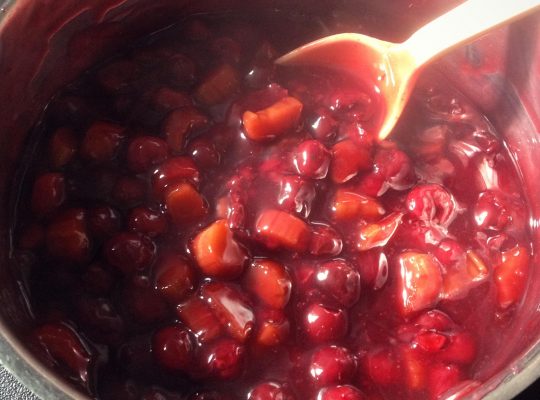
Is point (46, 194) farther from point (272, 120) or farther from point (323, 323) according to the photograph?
point (323, 323)

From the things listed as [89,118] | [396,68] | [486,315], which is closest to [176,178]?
[89,118]

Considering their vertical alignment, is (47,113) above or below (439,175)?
above

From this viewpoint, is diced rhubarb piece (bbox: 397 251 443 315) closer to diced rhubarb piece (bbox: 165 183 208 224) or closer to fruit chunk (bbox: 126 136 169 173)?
diced rhubarb piece (bbox: 165 183 208 224)

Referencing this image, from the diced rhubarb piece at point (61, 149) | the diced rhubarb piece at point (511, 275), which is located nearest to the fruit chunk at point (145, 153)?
the diced rhubarb piece at point (61, 149)

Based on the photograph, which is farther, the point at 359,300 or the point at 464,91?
the point at 464,91

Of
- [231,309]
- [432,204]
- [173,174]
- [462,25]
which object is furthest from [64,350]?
[462,25]

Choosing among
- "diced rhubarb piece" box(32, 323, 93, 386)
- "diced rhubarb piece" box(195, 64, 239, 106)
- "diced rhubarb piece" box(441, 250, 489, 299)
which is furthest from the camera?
"diced rhubarb piece" box(195, 64, 239, 106)

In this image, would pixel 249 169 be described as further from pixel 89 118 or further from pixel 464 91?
pixel 464 91

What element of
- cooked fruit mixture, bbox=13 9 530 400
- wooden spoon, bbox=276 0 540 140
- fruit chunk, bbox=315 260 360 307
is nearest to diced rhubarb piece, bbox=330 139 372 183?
cooked fruit mixture, bbox=13 9 530 400
